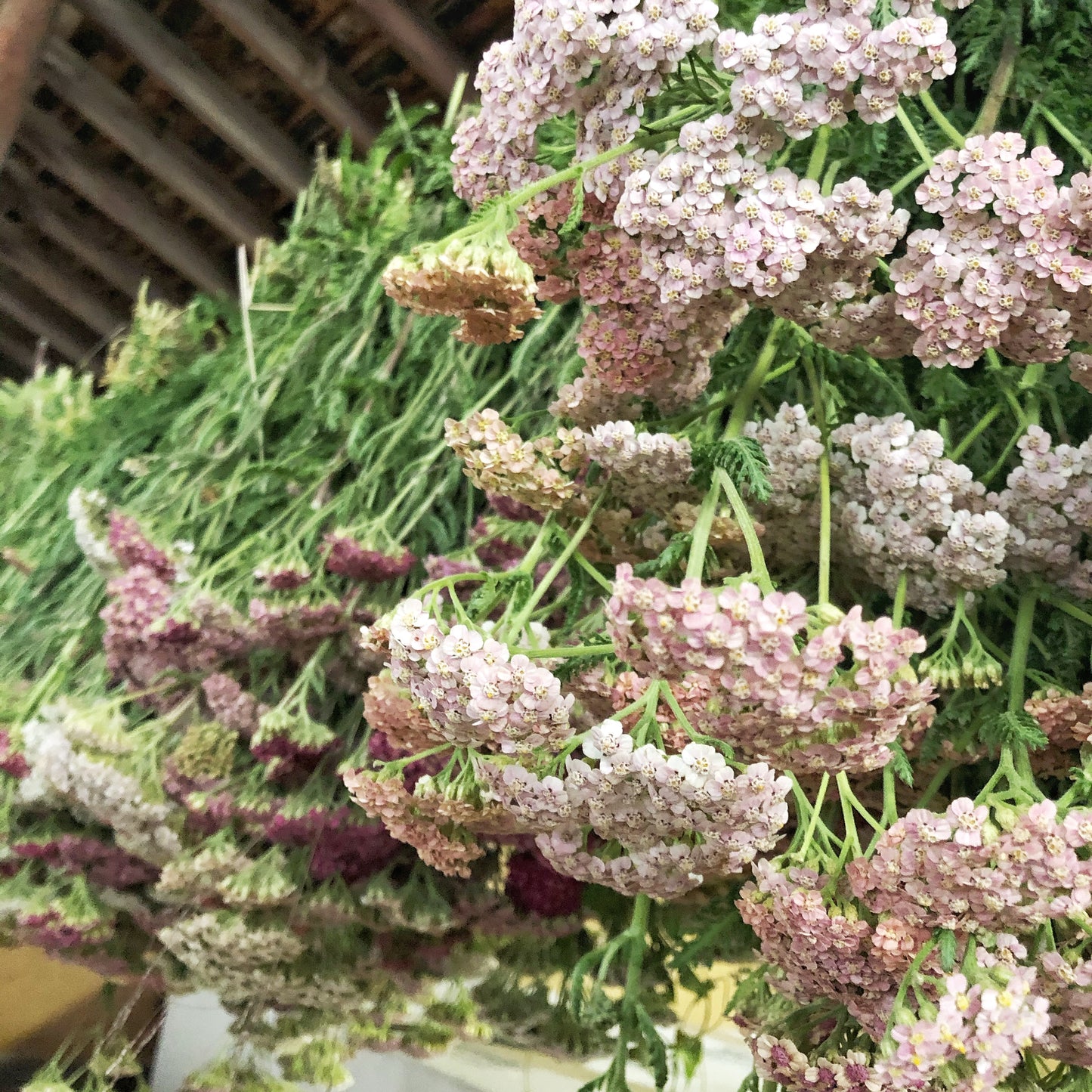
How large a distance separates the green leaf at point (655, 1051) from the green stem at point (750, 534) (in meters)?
0.40

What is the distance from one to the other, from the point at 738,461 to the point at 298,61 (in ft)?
5.74

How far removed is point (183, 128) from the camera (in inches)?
87.0

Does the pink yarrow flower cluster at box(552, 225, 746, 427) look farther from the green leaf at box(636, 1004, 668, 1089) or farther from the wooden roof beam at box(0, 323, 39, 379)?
the wooden roof beam at box(0, 323, 39, 379)

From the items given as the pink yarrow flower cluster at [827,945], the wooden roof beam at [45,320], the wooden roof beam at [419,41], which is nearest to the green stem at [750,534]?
the pink yarrow flower cluster at [827,945]

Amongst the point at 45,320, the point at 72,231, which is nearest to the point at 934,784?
the point at 72,231

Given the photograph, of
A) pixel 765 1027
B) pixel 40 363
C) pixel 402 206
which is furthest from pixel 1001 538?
pixel 40 363

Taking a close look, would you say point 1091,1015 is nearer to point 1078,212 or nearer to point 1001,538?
point 1001,538

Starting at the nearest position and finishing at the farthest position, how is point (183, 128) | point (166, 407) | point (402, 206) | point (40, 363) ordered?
point (402, 206) < point (166, 407) < point (183, 128) < point (40, 363)

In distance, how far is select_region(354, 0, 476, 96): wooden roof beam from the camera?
1.75 m

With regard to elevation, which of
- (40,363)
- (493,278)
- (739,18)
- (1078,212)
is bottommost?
(1078,212)

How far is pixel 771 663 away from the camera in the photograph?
443mm

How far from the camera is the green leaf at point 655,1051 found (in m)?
0.70

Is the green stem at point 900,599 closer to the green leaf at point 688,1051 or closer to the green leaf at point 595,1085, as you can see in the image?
the green leaf at point 595,1085

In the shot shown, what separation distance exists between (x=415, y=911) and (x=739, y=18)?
1.13 m
